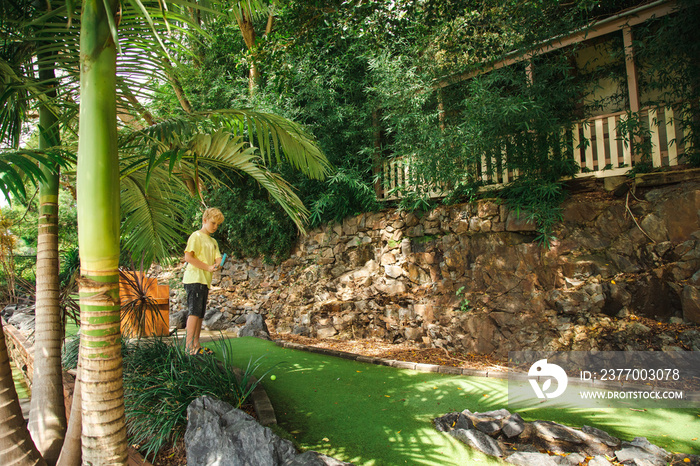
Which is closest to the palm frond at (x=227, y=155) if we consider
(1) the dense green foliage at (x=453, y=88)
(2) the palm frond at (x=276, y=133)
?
(2) the palm frond at (x=276, y=133)

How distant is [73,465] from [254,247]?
700cm

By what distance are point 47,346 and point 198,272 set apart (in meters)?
1.57

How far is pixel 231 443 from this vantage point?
2021mm

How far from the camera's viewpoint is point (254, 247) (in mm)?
8867

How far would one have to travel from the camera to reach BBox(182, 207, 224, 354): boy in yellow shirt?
3700 mm

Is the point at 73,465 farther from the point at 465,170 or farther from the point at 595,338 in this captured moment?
the point at 465,170

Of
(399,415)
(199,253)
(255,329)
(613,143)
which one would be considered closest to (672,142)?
(613,143)

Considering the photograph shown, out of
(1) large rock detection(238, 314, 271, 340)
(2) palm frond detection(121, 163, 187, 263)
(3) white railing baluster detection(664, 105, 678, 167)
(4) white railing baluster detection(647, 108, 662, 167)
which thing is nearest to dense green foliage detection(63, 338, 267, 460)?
(2) palm frond detection(121, 163, 187, 263)

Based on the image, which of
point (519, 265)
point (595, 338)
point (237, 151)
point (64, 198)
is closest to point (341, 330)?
point (519, 265)

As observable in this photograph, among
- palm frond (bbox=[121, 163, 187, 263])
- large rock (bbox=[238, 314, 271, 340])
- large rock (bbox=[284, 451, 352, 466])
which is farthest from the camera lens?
large rock (bbox=[238, 314, 271, 340])

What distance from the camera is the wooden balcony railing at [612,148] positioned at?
4492 mm

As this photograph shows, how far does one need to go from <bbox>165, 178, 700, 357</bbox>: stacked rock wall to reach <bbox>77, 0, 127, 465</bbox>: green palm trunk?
4301 millimetres

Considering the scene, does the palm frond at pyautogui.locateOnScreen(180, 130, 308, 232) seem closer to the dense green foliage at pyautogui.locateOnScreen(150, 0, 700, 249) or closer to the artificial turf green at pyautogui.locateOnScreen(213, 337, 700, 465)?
the artificial turf green at pyautogui.locateOnScreen(213, 337, 700, 465)

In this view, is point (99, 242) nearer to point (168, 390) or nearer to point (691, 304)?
point (168, 390)
